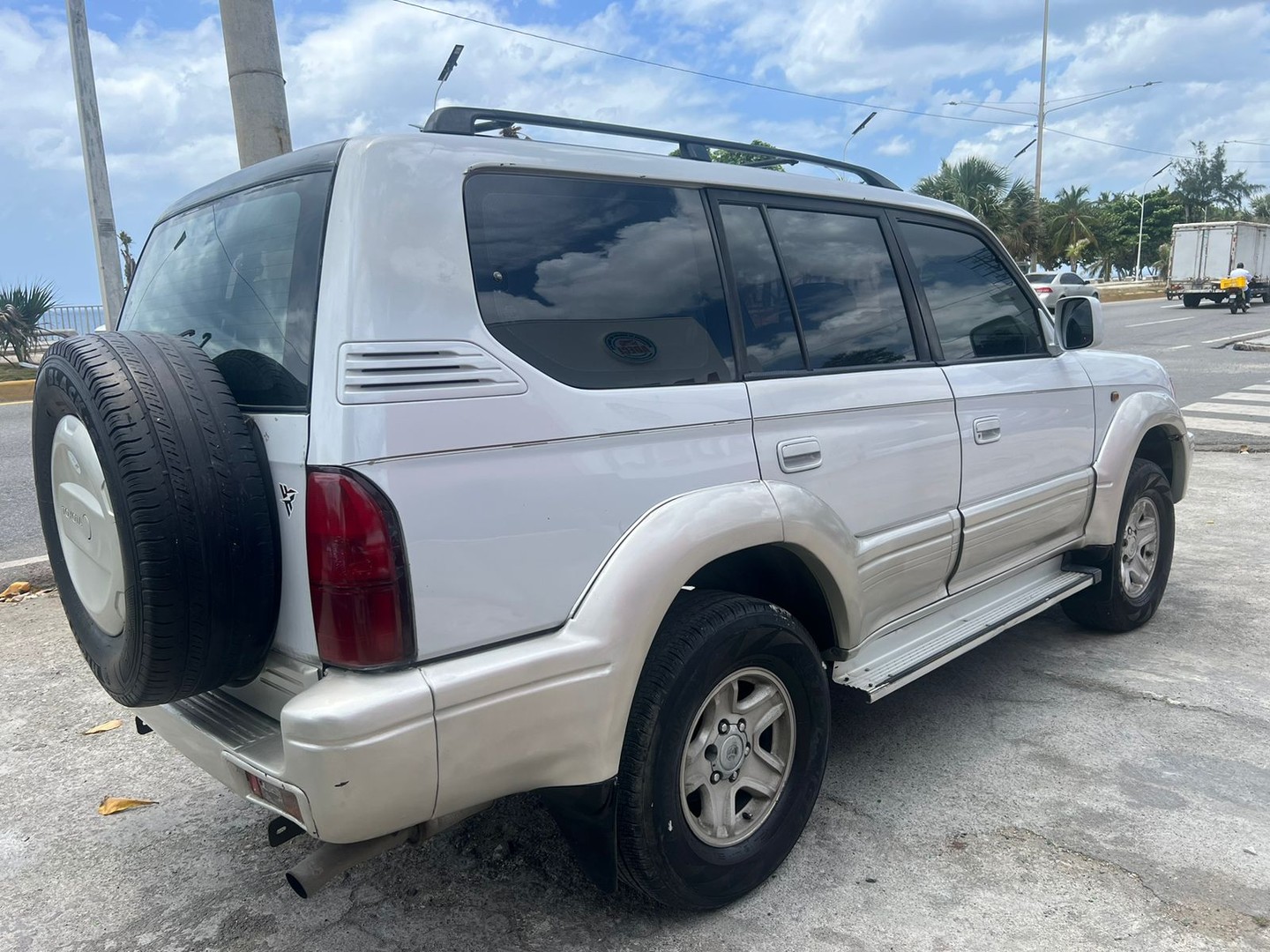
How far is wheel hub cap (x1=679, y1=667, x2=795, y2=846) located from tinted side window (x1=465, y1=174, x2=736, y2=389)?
86 centimetres

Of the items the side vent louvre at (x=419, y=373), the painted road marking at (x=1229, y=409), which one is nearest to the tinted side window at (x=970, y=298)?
the side vent louvre at (x=419, y=373)

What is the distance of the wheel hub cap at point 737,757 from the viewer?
2555 mm

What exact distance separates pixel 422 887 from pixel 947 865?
1.49 m

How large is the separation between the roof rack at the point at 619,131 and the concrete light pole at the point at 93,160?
983cm

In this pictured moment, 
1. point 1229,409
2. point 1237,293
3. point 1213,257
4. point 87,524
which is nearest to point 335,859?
point 87,524

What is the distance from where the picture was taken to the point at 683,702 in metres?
2.41

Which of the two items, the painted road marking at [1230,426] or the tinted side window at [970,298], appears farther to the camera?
the painted road marking at [1230,426]

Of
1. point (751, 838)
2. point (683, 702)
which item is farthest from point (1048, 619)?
point (683, 702)

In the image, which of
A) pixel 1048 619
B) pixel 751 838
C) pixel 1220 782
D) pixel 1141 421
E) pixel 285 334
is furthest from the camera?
pixel 1048 619

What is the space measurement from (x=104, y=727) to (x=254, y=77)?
3.27m

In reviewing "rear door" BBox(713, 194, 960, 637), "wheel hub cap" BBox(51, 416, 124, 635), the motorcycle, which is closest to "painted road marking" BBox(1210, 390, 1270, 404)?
"rear door" BBox(713, 194, 960, 637)

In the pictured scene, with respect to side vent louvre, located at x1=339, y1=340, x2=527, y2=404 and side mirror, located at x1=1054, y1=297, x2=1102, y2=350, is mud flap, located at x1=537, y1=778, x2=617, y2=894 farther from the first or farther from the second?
side mirror, located at x1=1054, y1=297, x2=1102, y2=350

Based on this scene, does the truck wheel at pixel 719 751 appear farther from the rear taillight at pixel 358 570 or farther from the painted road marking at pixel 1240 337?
the painted road marking at pixel 1240 337

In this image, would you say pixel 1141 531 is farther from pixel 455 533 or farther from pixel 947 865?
pixel 455 533
